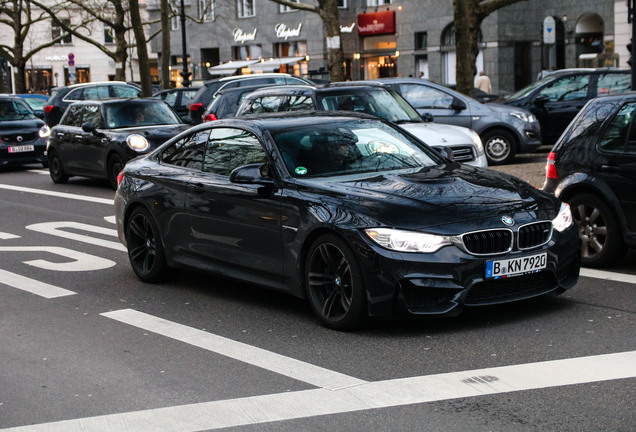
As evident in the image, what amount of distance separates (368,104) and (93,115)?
20.0ft

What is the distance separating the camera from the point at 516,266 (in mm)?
7105

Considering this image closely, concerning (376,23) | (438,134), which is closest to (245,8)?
(376,23)

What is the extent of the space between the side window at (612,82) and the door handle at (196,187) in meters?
14.1

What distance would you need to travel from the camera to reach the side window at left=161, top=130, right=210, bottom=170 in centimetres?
896

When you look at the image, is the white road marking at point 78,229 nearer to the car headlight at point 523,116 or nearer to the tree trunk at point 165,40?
the car headlight at point 523,116

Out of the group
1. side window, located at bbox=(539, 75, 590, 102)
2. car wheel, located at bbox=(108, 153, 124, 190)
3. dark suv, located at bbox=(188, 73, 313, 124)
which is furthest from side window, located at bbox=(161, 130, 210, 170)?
dark suv, located at bbox=(188, 73, 313, 124)

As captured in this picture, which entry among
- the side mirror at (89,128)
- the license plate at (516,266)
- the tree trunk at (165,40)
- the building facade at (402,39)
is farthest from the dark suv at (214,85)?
the license plate at (516,266)

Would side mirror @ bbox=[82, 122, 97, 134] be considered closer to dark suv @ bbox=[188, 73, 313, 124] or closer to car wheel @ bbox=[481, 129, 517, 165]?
dark suv @ bbox=[188, 73, 313, 124]

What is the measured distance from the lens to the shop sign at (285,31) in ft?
193

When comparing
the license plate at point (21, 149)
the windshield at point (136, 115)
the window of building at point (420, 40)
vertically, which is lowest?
the license plate at point (21, 149)

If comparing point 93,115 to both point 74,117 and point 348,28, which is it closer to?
point 74,117

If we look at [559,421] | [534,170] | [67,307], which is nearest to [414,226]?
[559,421]

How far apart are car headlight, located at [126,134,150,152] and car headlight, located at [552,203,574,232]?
11.2m

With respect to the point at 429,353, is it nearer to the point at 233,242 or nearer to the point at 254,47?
the point at 233,242
